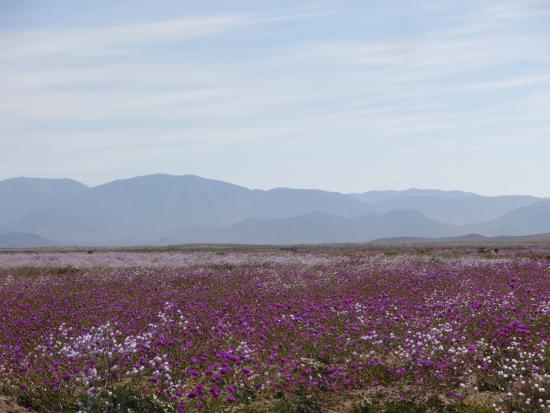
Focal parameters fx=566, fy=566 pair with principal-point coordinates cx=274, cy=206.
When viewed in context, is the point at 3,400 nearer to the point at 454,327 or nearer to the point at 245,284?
the point at 454,327

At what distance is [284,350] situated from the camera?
10445 mm

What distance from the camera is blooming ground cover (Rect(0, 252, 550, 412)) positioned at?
27.4ft

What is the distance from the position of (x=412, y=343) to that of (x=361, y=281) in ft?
27.1

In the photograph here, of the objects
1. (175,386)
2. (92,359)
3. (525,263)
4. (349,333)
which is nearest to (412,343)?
(349,333)

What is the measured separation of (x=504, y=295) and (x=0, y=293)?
1482cm

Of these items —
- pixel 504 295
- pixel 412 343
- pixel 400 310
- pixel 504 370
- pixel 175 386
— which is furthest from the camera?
pixel 504 295

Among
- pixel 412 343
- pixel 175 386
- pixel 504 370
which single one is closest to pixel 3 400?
pixel 175 386

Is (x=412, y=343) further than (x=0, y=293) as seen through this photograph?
No

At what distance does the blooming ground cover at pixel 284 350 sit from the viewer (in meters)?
8.36

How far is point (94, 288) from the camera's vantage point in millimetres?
18281

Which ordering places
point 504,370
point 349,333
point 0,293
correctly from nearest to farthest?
1. point 504,370
2. point 349,333
3. point 0,293

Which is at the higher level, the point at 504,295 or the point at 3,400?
the point at 504,295

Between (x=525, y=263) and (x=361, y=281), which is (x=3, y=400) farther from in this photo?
(x=525, y=263)

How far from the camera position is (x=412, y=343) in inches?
408
